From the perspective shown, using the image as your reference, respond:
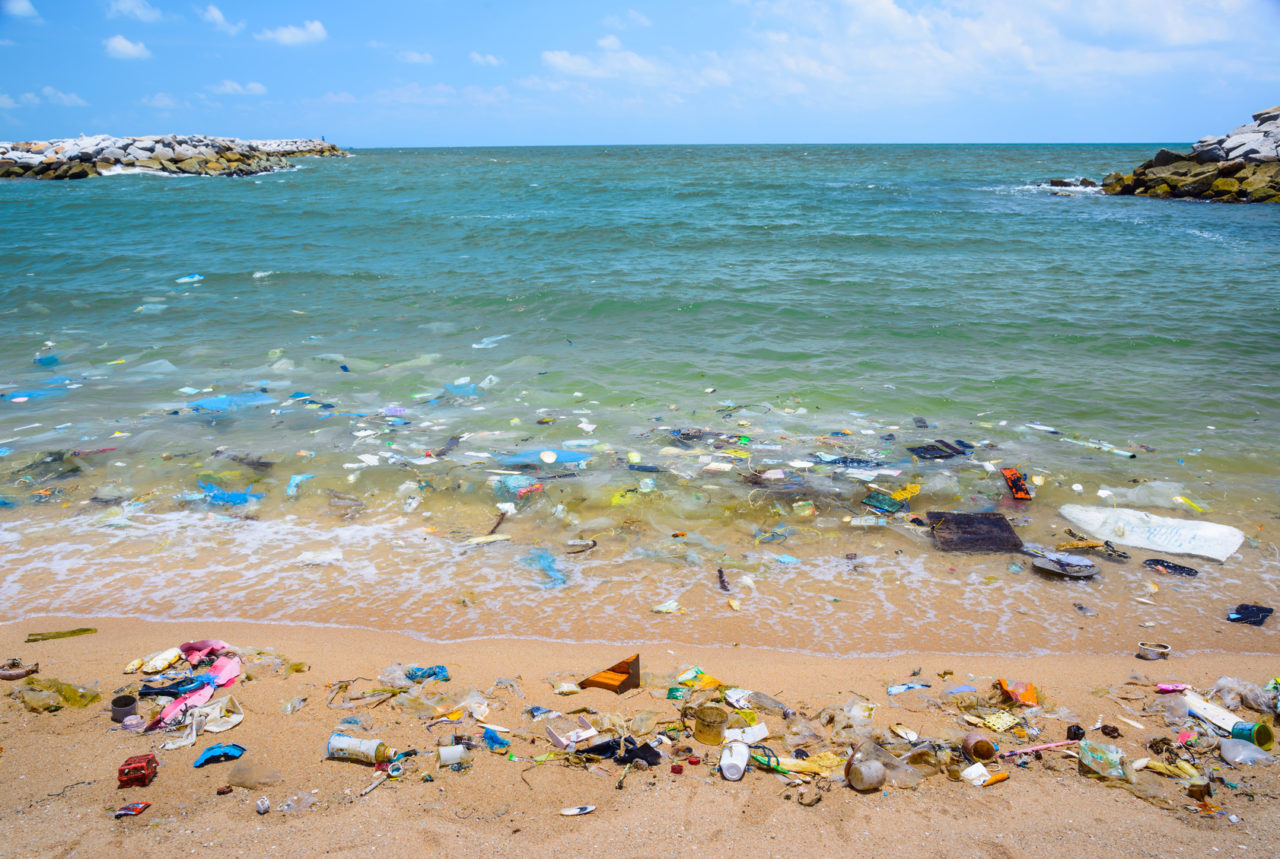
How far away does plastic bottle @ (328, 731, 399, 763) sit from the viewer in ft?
8.01

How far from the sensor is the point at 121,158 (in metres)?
37.5

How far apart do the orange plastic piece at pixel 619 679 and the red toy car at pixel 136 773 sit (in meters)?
1.55

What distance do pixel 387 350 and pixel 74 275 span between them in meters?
8.02

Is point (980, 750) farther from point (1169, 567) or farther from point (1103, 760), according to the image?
point (1169, 567)

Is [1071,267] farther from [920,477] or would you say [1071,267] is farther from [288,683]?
[288,683]

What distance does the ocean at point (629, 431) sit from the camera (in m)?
3.76

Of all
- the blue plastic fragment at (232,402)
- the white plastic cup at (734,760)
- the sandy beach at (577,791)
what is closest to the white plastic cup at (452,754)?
the sandy beach at (577,791)

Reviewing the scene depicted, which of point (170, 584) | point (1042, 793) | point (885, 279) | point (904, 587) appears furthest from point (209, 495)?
point (885, 279)

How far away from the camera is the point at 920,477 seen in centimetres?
520

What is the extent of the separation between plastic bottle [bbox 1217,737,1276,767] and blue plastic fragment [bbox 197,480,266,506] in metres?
5.47

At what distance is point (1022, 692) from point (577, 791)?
6.25 feet

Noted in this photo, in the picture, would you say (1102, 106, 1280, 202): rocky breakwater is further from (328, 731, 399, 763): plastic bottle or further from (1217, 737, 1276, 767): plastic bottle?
(328, 731, 399, 763): plastic bottle

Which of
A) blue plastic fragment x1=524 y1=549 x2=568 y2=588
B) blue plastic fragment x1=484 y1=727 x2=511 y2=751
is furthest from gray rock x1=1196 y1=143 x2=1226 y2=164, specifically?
blue plastic fragment x1=484 y1=727 x2=511 y2=751

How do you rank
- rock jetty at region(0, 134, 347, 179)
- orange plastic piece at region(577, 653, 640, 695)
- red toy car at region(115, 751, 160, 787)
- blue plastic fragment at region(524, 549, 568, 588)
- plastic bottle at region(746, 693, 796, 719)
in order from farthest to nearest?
rock jetty at region(0, 134, 347, 179)
blue plastic fragment at region(524, 549, 568, 588)
orange plastic piece at region(577, 653, 640, 695)
plastic bottle at region(746, 693, 796, 719)
red toy car at region(115, 751, 160, 787)
